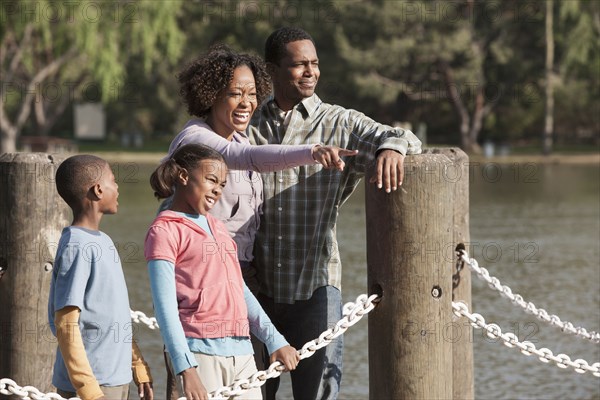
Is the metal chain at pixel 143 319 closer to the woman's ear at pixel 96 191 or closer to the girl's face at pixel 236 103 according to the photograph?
the girl's face at pixel 236 103

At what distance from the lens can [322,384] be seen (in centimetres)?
573

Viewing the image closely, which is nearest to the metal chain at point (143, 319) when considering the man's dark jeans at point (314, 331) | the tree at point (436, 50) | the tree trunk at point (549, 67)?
the man's dark jeans at point (314, 331)

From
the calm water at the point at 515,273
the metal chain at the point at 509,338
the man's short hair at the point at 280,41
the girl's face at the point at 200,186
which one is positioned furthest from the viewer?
the calm water at the point at 515,273

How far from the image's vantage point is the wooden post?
20.2 feet

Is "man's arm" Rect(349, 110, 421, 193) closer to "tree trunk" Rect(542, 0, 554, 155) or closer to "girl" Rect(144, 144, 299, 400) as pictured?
Answer: "girl" Rect(144, 144, 299, 400)

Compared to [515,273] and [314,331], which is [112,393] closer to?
[314,331]

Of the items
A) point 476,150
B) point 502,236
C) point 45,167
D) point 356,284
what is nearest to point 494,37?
point 476,150

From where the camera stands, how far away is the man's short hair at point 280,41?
5770mm

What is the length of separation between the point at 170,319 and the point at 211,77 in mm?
1192

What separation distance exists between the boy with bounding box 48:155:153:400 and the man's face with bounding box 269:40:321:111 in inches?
43.6

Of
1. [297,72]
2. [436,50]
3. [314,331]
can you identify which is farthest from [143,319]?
[436,50]

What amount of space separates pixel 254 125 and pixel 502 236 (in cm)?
1465

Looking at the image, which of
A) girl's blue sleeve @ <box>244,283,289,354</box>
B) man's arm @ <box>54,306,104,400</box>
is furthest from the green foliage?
man's arm @ <box>54,306,104,400</box>

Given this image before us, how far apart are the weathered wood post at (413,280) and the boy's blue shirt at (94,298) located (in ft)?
3.86
